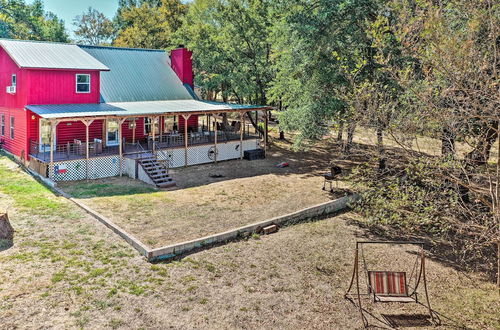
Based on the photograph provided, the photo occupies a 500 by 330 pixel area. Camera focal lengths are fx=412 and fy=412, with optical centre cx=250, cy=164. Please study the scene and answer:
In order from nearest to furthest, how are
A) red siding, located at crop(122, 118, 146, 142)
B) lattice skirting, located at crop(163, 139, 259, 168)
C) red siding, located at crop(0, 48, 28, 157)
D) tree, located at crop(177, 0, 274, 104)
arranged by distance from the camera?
red siding, located at crop(0, 48, 28, 157)
lattice skirting, located at crop(163, 139, 259, 168)
red siding, located at crop(122, 118, 146, 142)
tree, located at crop(177, 0, 274, 104)

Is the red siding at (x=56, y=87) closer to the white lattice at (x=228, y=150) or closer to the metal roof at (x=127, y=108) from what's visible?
the metal roof at (x=127, y=108)

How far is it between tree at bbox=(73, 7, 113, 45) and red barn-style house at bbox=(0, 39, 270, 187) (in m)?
38.8

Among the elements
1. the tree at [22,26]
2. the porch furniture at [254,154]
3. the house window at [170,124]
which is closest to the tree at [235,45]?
the house window at [170,124]

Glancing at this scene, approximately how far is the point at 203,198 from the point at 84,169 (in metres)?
6.30

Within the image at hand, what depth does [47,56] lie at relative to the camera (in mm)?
21516

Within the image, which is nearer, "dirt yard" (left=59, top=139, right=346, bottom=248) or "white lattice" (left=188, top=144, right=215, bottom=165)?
"dirt yard" (left=59, top=139, right=346, bottom=248)

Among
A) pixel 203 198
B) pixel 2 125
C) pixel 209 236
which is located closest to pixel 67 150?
pixel 203 198

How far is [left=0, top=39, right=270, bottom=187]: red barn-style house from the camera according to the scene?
63.5 ft

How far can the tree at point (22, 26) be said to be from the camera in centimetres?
4738

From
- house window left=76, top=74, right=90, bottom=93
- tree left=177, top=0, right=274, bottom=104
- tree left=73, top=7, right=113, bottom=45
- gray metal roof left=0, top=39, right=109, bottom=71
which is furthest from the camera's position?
tree left=73, top=7, right=113, bottom=45

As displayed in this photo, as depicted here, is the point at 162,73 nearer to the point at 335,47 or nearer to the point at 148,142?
the point at 148,142

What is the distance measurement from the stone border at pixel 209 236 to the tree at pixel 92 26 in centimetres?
5121

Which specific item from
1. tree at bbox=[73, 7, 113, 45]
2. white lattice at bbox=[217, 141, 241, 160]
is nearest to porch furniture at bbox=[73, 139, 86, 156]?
white lattice at bbox=[217, 141, 241, 160]

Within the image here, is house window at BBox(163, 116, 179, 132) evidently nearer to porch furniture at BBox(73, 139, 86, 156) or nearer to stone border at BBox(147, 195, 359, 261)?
porch furniture at BBox(73, 139, 86, 156)
